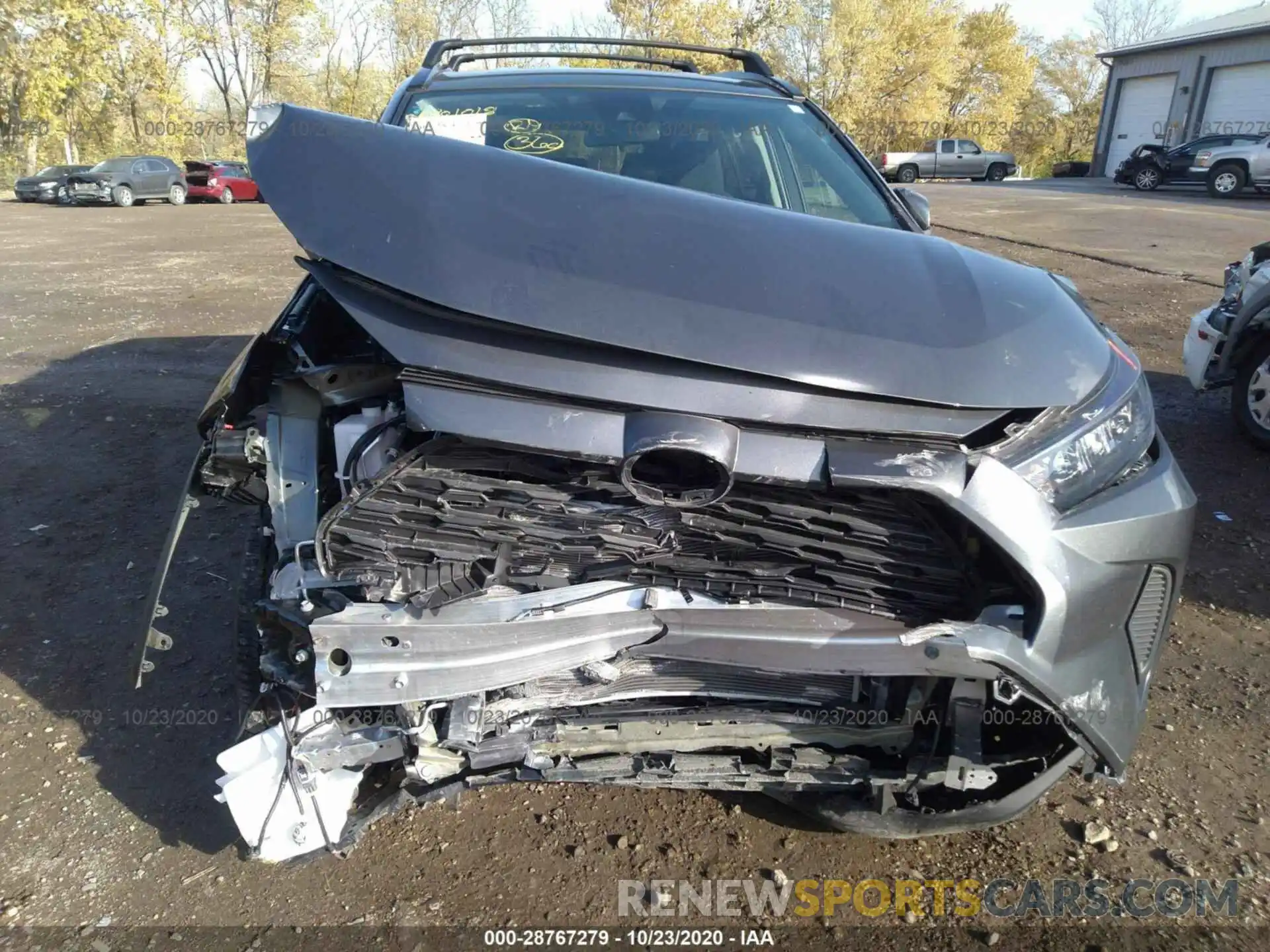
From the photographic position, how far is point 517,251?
1.78 meters

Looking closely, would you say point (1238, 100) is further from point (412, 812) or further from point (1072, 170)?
point (412, 812)

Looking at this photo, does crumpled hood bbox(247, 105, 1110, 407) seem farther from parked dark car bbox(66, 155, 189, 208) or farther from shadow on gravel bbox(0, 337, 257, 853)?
parked dark car bbox(66, 155, 189, 208)

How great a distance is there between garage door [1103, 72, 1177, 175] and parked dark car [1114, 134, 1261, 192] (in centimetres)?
670

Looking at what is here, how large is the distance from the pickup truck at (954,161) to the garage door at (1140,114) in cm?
384

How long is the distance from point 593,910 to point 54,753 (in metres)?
1.75

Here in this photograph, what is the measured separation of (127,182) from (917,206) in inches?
1006

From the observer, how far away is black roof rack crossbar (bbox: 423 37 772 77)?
3682 mm

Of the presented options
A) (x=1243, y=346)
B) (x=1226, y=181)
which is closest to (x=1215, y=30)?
(x=1226, y=181)

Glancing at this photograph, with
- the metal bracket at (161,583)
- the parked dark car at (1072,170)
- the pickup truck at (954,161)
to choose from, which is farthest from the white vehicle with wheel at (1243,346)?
the parked dark car at (1072,170)

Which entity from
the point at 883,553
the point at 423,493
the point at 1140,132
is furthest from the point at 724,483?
the point at 1140,132

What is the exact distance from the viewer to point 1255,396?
4.78 m

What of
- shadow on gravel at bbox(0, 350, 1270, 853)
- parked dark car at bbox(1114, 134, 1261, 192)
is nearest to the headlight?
shadow on gravel at bbox(0, 350, 1270, 853)

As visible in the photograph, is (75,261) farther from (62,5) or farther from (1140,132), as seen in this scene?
(1140,132)

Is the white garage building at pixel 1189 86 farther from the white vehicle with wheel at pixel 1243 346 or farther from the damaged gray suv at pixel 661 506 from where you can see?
the damaged gray suv at pixel 661 506
